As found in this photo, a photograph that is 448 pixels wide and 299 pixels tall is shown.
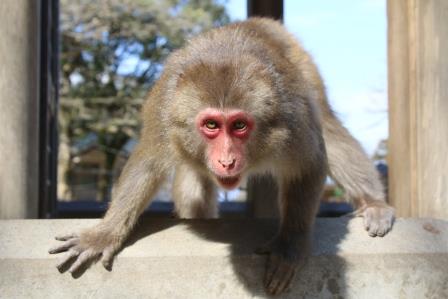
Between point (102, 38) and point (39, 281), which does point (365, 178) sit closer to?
point (39, 281)

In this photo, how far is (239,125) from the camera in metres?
3.15

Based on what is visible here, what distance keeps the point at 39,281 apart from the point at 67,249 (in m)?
0.22

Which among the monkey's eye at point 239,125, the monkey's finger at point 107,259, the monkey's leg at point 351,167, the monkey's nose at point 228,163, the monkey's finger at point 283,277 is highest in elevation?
the monkey's eye at point 239,125

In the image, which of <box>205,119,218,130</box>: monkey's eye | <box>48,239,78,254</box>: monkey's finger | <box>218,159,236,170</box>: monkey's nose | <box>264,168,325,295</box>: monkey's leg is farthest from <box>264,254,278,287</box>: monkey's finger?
<box>48,239,78,254</box>: monkey's finger

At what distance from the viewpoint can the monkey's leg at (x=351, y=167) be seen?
4.35 meters

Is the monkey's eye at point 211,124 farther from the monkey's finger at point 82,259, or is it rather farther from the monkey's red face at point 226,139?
the monkey's finger at point 82,259

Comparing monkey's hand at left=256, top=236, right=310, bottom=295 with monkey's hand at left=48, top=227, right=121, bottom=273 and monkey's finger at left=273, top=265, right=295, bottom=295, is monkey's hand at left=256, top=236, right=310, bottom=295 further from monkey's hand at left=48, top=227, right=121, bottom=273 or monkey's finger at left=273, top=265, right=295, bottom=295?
monkey's hand at left=48, top=227, right=121, bottom=273

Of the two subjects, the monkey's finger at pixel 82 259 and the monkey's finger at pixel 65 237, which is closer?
the monkey's finger at pixel 82 259

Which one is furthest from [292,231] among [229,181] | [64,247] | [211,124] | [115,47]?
[115,47]

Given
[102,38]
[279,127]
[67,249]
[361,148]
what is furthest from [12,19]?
[102,38]

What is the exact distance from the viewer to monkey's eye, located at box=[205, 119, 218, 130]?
315 cm

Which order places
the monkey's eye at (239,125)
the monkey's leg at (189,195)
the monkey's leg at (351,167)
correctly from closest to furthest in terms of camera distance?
1. the monkey's eye at (239,125)
2. the monkey's leg at (351,167)
3. the monkey's leg at (189,195)

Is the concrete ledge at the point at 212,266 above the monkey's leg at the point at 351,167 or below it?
below

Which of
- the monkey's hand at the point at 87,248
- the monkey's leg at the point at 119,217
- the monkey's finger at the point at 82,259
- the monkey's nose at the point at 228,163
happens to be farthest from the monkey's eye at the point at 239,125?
the monkey's finger at the point at 82,259
